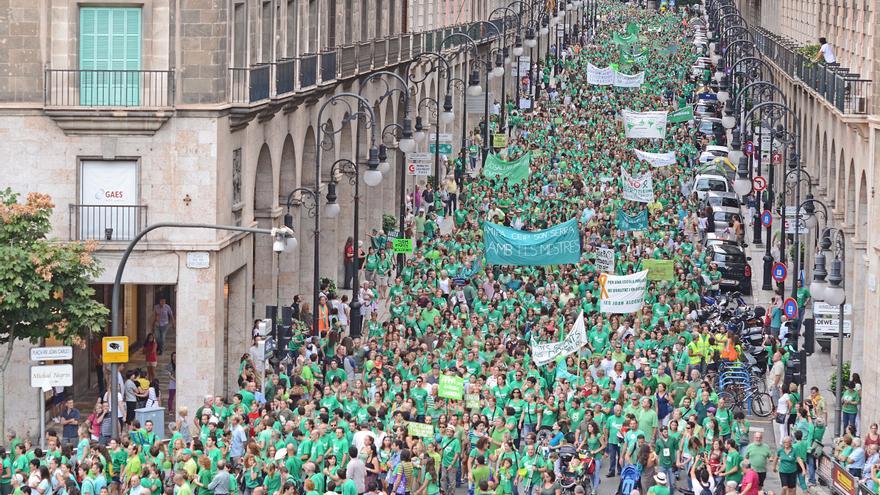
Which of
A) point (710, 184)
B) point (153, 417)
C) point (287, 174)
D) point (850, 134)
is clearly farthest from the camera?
point (710, 184)

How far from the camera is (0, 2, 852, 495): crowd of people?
31.5 meters

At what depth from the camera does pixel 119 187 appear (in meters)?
41.0

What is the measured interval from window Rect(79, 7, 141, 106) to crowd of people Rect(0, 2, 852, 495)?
566 cm

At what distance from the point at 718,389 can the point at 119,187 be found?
40.3 feet

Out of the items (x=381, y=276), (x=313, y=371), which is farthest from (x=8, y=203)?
(x=381, y=276)

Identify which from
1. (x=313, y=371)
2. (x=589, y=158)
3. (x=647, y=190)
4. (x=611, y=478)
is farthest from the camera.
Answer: (x=589, y=158)

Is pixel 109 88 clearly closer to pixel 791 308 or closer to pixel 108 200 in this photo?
pixel 108 200

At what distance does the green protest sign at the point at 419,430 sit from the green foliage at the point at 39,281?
6.16m

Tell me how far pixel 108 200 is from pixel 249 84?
429 centimetres

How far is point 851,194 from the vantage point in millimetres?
53875

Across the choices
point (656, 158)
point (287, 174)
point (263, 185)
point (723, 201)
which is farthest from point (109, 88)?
point (723, 201)

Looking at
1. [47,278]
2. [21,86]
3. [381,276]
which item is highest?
[21,86]

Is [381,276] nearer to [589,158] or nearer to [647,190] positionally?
[647,190]

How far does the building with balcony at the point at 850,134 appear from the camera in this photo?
41938 millimetres
